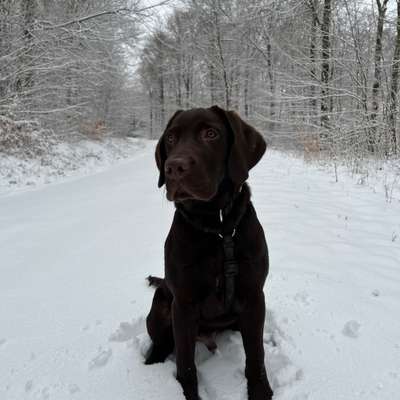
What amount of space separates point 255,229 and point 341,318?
0.95 m

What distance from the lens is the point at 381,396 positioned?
143 centimetres

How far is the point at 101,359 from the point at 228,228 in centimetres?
102

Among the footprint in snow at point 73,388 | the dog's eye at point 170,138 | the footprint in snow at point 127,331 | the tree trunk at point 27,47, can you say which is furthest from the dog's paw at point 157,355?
the tree trunk at point 27,47

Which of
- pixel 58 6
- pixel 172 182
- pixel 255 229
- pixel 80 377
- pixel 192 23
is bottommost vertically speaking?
pixel 80 377

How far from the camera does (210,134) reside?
5.10ft

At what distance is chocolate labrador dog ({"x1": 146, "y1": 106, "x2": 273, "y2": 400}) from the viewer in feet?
4.66

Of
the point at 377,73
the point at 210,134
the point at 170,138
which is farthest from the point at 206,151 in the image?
the point at 377,73

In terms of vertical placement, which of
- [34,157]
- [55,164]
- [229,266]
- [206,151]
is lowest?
[229,266]

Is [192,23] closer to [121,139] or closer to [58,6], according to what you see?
[121,139]

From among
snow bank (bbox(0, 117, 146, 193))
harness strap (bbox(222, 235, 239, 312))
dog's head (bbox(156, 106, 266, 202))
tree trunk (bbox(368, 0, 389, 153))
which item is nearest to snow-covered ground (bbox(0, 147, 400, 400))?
harness strap (bbox(222, 235, 239, 312))

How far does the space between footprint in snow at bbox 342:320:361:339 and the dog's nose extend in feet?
4.45

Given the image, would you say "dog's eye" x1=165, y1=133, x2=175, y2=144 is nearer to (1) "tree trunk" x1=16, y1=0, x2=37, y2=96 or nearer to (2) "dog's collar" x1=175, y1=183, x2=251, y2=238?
(2) "dog's collar" x1=175, y1=183, x2=251, y2=238

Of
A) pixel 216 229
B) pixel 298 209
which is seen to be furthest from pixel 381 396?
pixel 298 209

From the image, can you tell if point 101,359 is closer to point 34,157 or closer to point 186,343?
point 186,343
